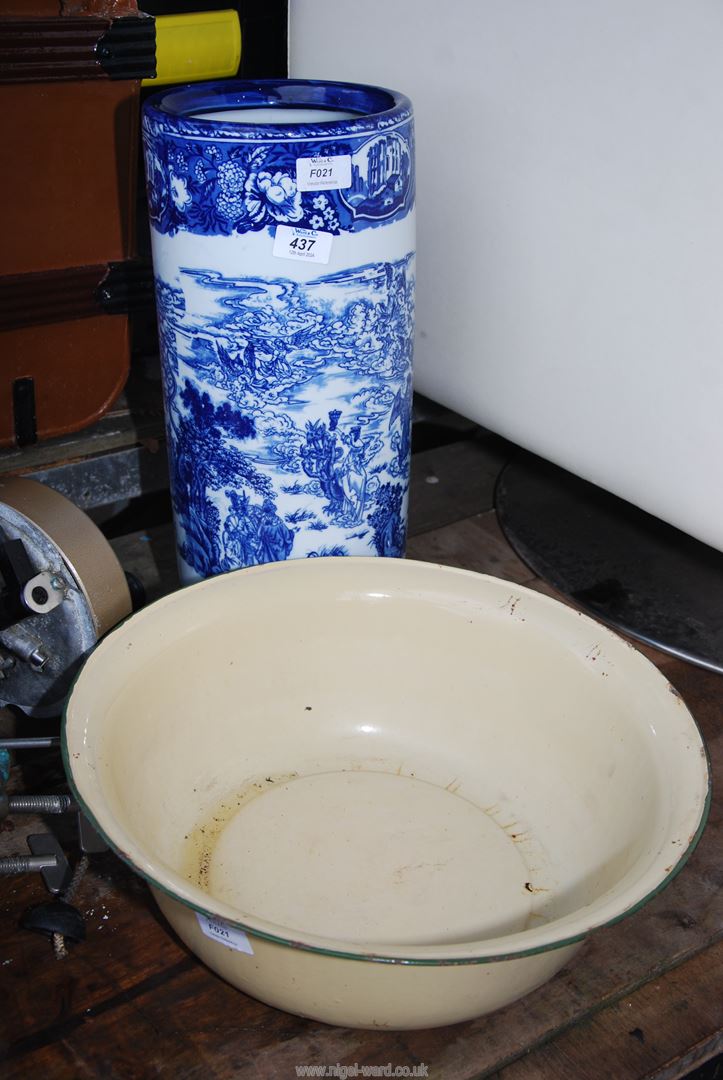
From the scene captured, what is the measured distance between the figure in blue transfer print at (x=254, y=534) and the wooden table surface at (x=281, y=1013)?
0.28 meters

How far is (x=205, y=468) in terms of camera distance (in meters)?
0.96

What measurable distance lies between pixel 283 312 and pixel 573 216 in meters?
0.33

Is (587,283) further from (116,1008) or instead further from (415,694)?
(116,1008)

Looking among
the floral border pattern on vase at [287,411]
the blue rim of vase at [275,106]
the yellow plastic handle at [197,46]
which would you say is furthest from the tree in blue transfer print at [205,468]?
the yellow plastic handle at [197,46]

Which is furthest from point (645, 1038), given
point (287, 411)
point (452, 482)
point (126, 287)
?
point (126, 287)

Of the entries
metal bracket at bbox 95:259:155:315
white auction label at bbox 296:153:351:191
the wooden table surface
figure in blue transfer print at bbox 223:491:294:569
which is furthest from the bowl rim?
metal bracket at bbox 95:259:155:315

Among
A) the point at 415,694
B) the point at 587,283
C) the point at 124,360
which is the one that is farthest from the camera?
the point at 124,360

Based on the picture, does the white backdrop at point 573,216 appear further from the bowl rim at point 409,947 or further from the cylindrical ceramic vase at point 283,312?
the bowl rim at point 409,947

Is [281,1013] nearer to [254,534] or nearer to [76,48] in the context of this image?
[254,534]

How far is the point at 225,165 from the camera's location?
32.6 inches

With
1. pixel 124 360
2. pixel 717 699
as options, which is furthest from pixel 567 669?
pixel 124 360

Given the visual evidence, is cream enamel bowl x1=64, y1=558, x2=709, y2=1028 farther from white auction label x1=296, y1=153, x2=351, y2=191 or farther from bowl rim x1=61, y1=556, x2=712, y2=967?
white auction label x1=296, y1=153, x2=351, y2=191

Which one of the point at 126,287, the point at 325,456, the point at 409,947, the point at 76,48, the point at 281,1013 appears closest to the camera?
the point at 409,947

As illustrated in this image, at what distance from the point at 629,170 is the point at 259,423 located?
0.39 m
